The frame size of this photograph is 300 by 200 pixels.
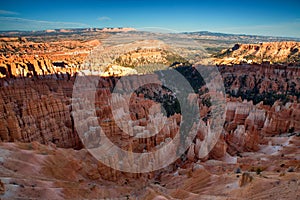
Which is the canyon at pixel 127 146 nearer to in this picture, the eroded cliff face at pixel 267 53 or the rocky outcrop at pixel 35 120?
the rocky outcrop at pixel 35 120

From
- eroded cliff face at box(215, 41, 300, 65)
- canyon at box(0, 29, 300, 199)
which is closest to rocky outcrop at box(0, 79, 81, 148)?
canyon at box(0, 29, 300, 199)

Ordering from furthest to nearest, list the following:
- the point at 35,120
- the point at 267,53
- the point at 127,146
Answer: the point at 267,53, the point at 35,120, the point at 127,146

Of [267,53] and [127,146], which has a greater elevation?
[267,53]

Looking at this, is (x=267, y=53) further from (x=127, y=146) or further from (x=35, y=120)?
(x=35, y=120)

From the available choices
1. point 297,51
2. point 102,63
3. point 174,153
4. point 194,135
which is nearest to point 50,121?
point 174,153

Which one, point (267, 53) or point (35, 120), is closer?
point (35, 120)

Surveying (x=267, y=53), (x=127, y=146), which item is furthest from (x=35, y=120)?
(x=267, y=53)

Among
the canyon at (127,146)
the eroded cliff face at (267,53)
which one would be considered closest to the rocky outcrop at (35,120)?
the canyon at (127,146)

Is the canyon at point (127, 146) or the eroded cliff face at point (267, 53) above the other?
the eroded cliff face at point (267, 53)

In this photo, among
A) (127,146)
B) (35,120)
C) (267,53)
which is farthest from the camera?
(267,53)

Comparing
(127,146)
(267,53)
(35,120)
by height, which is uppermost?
(267,53)

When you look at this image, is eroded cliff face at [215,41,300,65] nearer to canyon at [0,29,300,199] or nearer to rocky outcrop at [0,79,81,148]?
canyon at [0,29,300,199]
